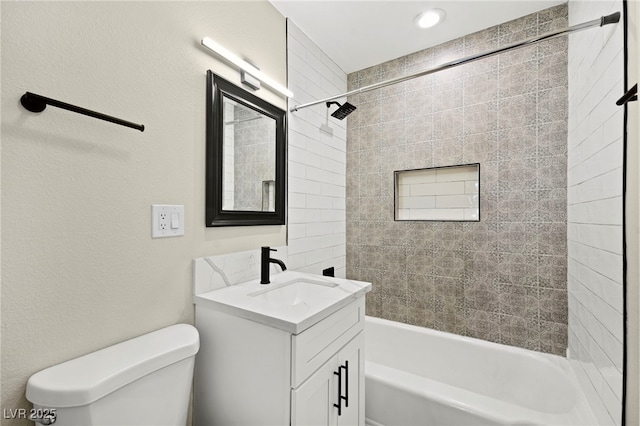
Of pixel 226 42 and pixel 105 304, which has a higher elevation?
pixel 226 42

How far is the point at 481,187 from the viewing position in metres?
1.97

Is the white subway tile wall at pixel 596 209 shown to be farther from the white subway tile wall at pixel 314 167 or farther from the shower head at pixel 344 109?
the white subway tile wall at pixel 314 167

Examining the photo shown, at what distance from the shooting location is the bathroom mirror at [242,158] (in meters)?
1.37

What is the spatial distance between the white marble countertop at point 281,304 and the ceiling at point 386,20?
162 centimetres

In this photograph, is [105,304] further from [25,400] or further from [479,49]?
[479,49]

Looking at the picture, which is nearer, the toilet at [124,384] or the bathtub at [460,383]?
the toilet at [124,384]

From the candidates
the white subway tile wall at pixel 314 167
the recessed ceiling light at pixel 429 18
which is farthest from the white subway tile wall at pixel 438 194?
the recessed ceiling light at pixel 429 18

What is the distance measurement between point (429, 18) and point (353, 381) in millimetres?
2113

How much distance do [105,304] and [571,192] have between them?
226 centimetres

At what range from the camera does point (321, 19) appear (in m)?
1.89

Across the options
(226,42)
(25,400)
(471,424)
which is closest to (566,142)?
(471,424)

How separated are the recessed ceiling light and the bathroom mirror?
3.43ft

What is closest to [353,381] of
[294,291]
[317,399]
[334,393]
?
[334,393]

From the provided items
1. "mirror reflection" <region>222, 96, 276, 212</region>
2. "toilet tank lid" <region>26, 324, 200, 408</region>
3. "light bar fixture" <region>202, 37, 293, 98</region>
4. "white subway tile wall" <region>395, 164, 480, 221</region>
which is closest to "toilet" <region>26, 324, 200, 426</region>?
"toilet tank lid" <region>26, 324, 200, 408</region>
